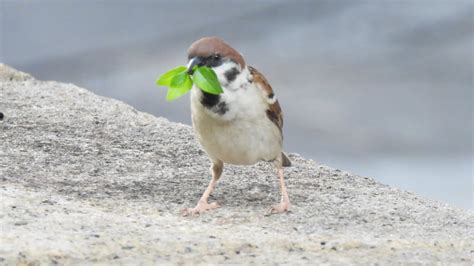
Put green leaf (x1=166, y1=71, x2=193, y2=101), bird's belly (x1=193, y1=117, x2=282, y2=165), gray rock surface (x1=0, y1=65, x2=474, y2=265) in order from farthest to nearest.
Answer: bird's belly (x1=193, y1=117, x2=282, y2=165)
green leaf (x1=166, y1=71, x2=193, y2=101)
gray rock surface (x1=0, y1=65, x2=474, y2=265)

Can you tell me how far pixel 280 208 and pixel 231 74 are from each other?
811 millimetres

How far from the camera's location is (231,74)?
5.58 meters

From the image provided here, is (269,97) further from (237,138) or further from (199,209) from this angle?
(199,209)

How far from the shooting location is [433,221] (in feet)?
19.9

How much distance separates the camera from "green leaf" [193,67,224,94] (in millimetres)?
5313

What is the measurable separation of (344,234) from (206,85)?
102 centimetres

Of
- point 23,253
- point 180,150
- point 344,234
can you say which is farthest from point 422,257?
point 180,150

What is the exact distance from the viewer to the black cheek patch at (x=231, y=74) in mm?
5559

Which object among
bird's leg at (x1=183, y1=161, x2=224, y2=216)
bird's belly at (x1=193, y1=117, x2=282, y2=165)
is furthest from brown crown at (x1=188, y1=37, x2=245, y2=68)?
bird's leg at (x1=183, y1=161, x2=224, y2=216)

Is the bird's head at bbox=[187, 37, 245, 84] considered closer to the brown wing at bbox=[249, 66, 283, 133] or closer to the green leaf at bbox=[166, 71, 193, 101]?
the green leaf at bbox=[166, 71, 193, 101]

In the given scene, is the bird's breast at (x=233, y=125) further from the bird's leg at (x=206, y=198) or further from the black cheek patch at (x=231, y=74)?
the bird's leg at (x=206, y=198)

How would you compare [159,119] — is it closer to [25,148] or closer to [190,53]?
[25,148]

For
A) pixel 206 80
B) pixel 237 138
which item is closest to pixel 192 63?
pixel 206 80

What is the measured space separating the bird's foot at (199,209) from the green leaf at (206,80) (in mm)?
739
